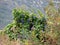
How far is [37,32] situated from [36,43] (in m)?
0.71

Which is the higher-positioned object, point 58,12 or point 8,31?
point 58,12

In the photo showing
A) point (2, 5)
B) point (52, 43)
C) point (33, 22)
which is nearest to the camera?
point (52, 43)

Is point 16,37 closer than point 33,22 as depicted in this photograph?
Yes

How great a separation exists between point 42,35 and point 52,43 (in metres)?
0.34

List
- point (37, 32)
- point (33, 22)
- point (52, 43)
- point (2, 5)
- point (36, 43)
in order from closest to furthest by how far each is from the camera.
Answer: point (52, 43) → point (36, 43) → point (37, 32) → point (33, 22) → point (2, 5)

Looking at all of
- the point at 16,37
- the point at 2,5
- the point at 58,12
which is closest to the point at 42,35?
the point at 58,12

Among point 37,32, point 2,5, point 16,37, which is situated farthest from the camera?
point 2,5

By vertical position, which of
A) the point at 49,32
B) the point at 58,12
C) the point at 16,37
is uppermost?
the point at 58,12

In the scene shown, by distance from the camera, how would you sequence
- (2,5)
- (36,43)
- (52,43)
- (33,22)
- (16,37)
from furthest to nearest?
(2,5), (33,22), (16,37), (36,43), (52,43)

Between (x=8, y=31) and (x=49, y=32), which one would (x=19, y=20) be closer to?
(x=8, y=31)

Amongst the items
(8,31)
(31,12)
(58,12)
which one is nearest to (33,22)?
(31,12)

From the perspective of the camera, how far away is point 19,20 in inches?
227

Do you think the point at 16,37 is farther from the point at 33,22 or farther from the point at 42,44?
the point at 42,44

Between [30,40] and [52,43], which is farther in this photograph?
[30,40]
